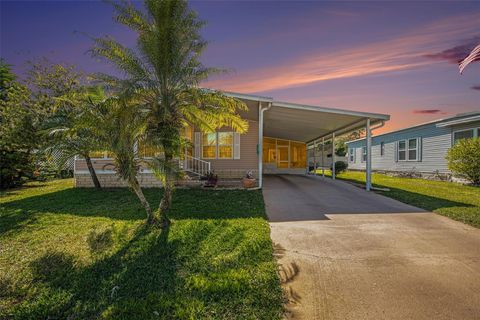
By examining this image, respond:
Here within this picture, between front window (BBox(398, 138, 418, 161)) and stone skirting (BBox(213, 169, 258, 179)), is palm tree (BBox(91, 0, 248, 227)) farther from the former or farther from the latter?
front window (BBox(398, 138, 418, 161))

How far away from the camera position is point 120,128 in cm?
445

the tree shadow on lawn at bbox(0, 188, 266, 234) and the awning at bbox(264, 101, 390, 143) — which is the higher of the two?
the awning at bbox(264, 101, 390, 143)

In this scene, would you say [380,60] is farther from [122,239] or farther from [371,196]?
[122,239]

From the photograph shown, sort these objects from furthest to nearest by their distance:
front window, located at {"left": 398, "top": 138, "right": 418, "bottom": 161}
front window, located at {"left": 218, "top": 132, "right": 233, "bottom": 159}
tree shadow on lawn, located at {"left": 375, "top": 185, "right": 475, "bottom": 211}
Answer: front window, located at {"left": 398, "top": 138, "right": 418, "bottom": 161} < front window, located at {"left": 218, "top": 132, "right": 233, "bottom": 159} < tree shadow on lawn, located at {"left": 375, "top": 185, "right": 475, "bottom": 211}

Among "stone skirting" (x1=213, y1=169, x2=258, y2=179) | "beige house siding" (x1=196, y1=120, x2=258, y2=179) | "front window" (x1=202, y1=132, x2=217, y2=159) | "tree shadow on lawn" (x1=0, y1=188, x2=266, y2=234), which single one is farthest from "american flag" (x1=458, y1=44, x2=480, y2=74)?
"front window" (x1=202, y1=132, x2=217, y2=159)

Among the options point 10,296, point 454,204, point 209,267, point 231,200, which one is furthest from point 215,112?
point 454,204

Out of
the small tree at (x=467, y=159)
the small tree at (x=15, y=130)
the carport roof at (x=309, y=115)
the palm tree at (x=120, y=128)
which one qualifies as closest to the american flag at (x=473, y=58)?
the carport roof at (x=309, y=115)

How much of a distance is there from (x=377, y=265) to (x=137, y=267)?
11.2 feet

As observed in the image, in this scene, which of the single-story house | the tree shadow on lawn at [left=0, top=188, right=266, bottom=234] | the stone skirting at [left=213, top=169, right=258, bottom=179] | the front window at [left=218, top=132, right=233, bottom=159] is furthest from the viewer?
the front window at [left=218, top=132, right=233, bottom=159]

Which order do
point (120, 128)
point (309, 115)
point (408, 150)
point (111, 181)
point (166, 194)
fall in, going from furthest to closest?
point (408, 150), point (111, 181), point (309, 115), point (166, 194), point (120, 128)

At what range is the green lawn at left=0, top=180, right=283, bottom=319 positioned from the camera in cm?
236

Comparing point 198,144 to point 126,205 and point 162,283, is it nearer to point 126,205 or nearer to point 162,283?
point 126,205

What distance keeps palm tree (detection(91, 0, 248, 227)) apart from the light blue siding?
1471 cm

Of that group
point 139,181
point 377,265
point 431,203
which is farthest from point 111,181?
point 431,203
